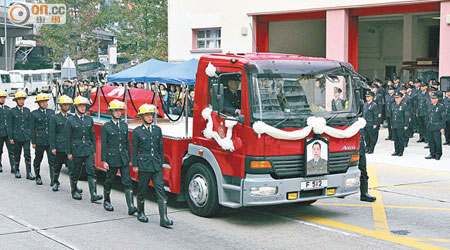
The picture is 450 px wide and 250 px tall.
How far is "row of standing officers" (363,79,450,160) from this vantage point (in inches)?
672

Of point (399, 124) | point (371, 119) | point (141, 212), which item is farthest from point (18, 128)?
point (399, 124)

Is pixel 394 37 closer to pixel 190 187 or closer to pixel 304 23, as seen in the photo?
pixel 304 23

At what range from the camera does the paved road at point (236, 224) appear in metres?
8.50

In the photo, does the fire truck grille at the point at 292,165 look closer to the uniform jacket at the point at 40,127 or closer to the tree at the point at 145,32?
the uniform jacket at the point at 40,127

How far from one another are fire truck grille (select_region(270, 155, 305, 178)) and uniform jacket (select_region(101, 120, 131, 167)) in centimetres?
265

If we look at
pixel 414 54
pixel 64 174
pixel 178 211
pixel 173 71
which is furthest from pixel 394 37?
pixel 178 211

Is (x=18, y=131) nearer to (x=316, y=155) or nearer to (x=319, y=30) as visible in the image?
(x=316, y=155)

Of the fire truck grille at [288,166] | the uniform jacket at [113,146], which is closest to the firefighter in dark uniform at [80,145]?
the uniform jacket at [113,146]

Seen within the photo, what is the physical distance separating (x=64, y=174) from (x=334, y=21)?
1403 centimetres

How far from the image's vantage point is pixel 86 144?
37.7 feet

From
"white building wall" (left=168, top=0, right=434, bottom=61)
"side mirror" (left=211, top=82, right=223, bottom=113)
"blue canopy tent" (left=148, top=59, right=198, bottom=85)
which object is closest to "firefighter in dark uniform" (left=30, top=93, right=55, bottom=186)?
"side mirror" (left=211, top=82, right=223, bottom=113)

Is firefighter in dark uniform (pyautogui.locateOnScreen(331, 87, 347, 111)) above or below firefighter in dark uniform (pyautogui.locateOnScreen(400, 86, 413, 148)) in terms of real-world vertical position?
above

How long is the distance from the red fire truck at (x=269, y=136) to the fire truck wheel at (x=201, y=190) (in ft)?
0.05

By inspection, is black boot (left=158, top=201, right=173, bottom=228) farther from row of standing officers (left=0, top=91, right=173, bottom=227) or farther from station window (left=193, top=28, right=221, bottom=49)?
station window (left=193, top=28, right=221, bottom=49)
